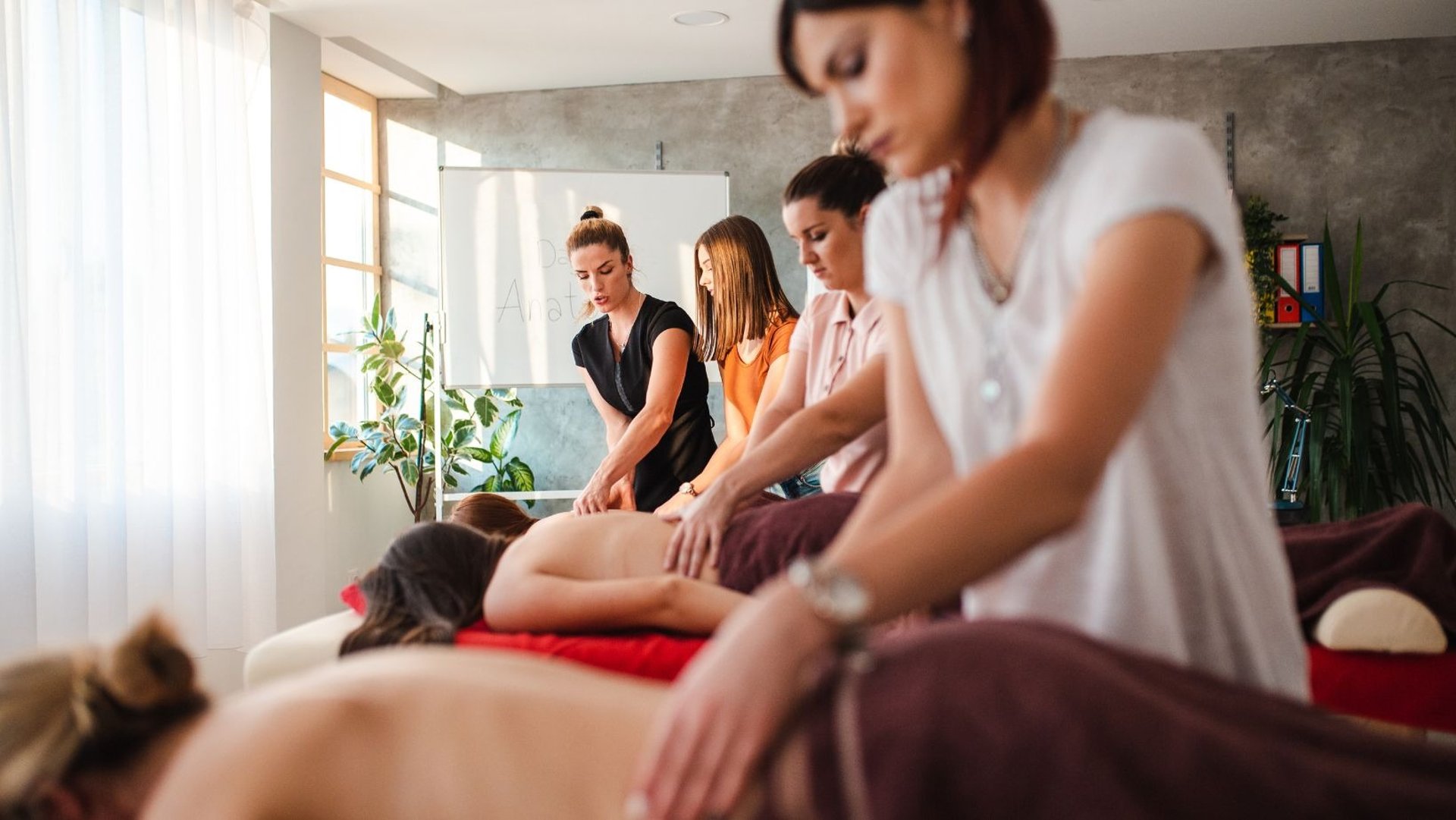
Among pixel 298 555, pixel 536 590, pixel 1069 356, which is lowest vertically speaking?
pixel 298 555

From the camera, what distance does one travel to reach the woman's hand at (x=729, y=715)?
70 centimetres

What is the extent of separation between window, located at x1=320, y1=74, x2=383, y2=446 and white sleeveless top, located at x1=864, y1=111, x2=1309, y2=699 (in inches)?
201

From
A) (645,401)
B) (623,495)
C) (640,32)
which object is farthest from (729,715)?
(640,32)

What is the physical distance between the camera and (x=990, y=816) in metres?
0.71

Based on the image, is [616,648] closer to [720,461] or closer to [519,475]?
[720,461]

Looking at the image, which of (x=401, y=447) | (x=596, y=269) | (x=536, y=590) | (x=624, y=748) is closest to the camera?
(x=624, y=748)

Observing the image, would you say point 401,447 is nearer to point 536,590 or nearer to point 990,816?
point 536,590

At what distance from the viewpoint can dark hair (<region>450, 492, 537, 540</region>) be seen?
2748 mm

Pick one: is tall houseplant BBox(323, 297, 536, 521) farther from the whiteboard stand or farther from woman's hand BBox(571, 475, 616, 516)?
woman's hand BBox(571, 475, 616, 516)

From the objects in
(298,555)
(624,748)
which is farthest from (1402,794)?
(298,555)

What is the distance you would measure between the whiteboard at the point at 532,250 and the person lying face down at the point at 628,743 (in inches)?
172

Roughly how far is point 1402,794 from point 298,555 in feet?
15.6

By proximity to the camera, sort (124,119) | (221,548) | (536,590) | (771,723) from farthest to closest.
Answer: (221,548), (124,119), (536,590), (771,723)

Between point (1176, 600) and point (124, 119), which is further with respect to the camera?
point (124, 119)
